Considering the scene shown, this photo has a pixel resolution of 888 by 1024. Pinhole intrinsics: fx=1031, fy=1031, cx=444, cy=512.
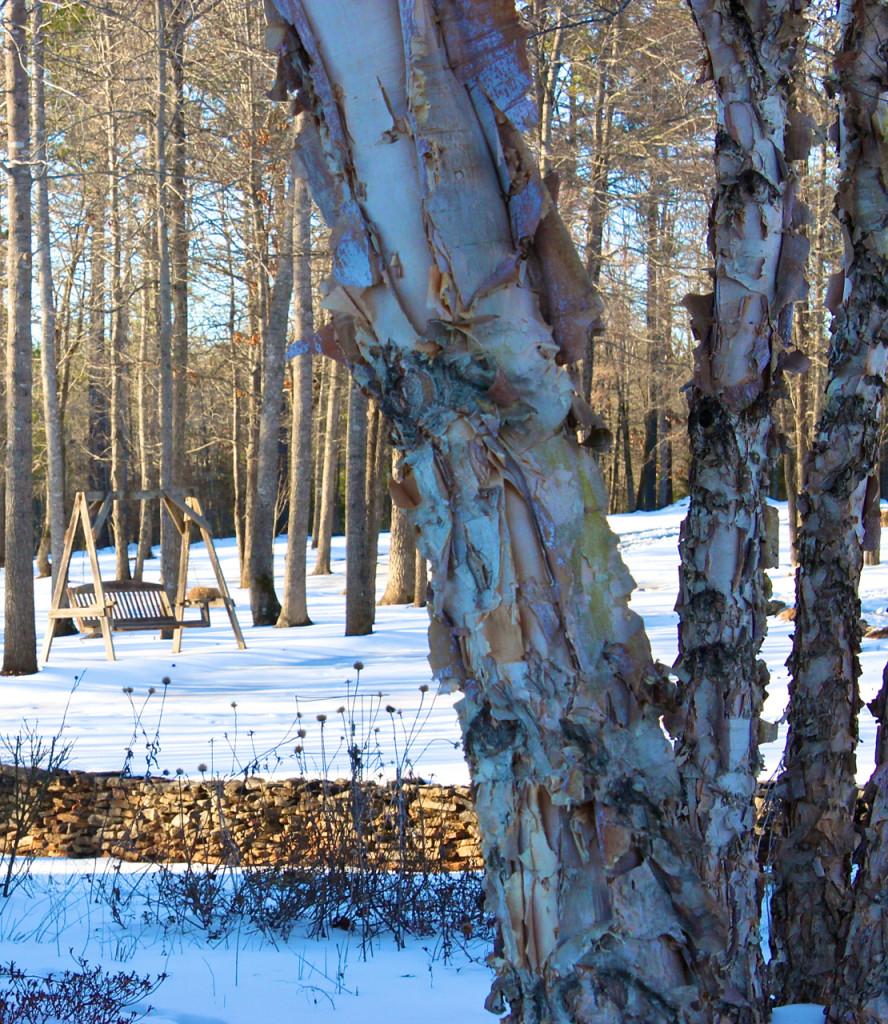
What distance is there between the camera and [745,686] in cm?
200

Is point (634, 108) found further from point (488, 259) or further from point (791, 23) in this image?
point (488, 259)

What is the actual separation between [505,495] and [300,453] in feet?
39.4

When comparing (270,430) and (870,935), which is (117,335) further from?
(870,935)

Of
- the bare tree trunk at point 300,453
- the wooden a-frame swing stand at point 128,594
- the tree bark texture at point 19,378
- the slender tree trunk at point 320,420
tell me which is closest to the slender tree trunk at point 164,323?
the wooden a-frame swing stand at point 128,594

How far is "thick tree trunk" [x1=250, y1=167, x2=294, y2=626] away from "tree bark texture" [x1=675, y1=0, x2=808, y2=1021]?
34.3ft

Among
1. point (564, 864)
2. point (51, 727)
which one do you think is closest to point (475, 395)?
point (564, 864)

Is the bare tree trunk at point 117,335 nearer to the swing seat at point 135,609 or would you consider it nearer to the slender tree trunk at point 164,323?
the slender tree trunk at point 164,323

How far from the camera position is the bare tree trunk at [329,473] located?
1689 cm

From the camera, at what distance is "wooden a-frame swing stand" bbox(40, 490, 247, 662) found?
388 inches

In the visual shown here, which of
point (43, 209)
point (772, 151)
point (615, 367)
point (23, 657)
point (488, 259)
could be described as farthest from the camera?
point (615, 367)

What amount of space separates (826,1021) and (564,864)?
1004 millimetres

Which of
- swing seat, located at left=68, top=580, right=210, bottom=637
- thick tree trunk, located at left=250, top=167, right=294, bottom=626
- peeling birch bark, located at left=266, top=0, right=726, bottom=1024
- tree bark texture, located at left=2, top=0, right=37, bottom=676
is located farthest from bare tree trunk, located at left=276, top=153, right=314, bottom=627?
peeling birch bark, located at left=266, top=0, right=726, bottom=1024

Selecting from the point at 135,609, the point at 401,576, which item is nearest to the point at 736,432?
the point at 135,609

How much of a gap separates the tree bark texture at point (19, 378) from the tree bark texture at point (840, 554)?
841cm
